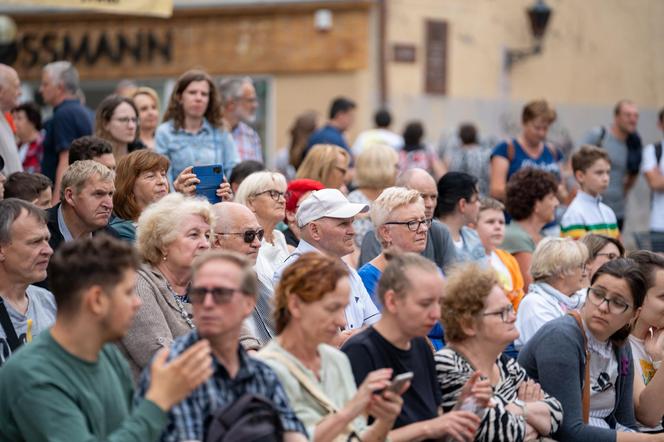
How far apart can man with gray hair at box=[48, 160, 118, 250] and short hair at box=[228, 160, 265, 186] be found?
2169 millimetres

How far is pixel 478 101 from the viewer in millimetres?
20422

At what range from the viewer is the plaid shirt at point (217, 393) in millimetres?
4676

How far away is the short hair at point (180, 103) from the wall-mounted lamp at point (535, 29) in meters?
11.3

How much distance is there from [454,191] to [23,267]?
13.7 ft

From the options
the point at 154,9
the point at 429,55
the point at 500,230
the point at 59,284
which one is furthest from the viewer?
the point at 429,55

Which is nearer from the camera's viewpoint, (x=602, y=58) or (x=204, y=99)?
(x=204, y=99)

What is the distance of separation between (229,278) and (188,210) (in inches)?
72.0

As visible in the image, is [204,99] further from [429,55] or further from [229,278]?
[429,55]

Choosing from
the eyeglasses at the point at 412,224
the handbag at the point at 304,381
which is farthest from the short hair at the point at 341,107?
the handbag at the point at 304,381

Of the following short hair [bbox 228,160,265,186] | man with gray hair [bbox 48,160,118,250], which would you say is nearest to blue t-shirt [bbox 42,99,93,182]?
short hair [bbox 228,160,265,186]

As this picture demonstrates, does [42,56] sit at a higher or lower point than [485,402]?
higher

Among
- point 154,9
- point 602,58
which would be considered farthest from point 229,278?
point 602,58

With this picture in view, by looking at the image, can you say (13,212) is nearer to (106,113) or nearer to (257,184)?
(257,184)

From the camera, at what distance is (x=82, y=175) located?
7.48 metres
